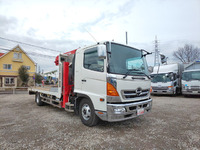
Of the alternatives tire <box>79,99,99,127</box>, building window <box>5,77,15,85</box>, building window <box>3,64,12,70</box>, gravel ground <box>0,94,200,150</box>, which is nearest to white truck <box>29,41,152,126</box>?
tire <box>79,99,99,127</box>

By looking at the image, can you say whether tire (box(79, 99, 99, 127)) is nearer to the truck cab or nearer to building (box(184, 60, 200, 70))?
the truck cab

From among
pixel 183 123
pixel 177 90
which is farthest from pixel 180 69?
pixel 183 123

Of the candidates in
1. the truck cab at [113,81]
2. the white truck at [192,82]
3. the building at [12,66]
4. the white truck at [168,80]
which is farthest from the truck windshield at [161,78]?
the building at [12,66]

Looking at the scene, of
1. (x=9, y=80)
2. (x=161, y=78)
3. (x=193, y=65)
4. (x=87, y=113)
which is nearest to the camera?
(x=87, y=113)

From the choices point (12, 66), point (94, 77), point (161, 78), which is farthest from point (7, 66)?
point (94, 77)

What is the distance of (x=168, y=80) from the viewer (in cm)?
1055

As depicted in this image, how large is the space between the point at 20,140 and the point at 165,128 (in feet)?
12.4

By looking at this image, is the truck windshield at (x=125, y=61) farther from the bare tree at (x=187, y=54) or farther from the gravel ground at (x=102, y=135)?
the bare tree at (x=187, y=54)

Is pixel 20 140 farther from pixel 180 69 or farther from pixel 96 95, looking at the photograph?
pixel 180 69

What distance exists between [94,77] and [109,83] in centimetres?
55

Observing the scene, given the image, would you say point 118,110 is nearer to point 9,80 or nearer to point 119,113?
point 119,113

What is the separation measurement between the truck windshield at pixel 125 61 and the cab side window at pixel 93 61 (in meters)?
0.28

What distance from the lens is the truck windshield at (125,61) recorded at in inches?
128

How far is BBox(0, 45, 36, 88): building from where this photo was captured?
75.1 ft
